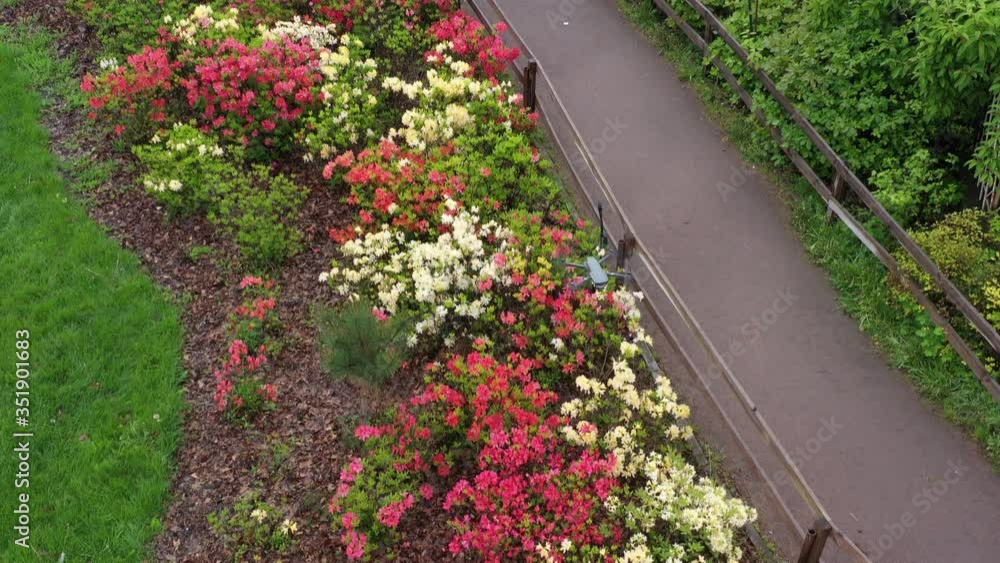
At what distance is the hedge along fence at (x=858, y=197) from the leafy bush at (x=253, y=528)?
6727 mm

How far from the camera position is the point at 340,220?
33.9 ft

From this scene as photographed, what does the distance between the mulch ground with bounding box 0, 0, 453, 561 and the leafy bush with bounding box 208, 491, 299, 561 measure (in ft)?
0.29

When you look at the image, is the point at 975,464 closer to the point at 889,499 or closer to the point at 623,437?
the point at 889,499

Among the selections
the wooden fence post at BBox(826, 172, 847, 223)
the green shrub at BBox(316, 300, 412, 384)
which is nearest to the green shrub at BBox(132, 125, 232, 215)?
the green shrub at BBox(316, 300, 412, 384)

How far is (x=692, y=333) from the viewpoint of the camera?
8242mm

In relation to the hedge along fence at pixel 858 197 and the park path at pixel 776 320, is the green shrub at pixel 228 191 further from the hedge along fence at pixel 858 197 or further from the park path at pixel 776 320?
the hedge along fence at pixel 858 197

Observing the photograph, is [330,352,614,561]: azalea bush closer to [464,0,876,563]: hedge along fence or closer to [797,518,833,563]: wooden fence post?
[464,0,876,563]: hedge along fence

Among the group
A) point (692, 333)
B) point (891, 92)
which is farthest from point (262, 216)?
point (891, 92)

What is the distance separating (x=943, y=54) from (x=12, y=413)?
10.2m

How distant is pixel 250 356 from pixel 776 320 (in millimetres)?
5726

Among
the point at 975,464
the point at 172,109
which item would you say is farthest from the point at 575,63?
the point at 975,464

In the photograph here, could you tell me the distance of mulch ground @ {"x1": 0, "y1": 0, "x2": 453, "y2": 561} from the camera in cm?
730

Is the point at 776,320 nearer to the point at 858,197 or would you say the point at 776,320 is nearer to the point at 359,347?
the point at 858,197

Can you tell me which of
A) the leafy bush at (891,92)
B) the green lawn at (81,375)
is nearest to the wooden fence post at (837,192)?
the leafy bush at (891,92)
